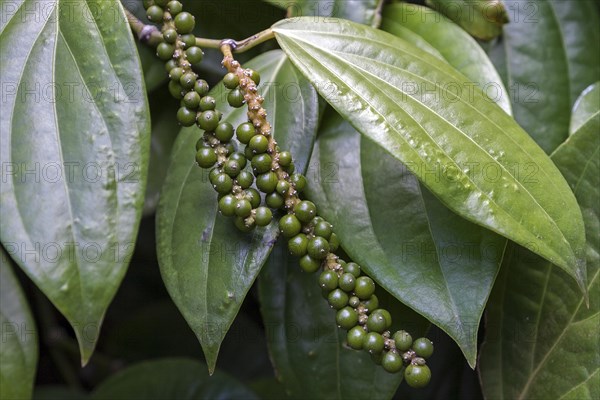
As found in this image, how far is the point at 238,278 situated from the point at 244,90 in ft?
0.52

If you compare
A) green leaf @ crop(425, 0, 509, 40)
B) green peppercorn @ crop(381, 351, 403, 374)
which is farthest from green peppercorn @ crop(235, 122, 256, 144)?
green leaf @ crop(425, 0, 509, 40)

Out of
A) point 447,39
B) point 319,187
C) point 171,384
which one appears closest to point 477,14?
point 447,39

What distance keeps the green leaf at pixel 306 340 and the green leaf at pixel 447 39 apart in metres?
0.24

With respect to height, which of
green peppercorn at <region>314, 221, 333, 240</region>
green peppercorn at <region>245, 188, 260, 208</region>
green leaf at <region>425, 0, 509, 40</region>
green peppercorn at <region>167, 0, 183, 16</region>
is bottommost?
green peppercorn at <region>314, 221, 333, 240</region>

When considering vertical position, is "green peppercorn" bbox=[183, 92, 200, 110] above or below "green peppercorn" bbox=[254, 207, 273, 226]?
above

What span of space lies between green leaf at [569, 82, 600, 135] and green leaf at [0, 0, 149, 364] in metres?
0.44

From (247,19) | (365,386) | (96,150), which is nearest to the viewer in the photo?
(96,150)

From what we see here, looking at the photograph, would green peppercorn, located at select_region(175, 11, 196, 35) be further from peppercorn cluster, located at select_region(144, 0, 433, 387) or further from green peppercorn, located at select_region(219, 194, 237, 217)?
green peppercorn, located at select_region(219, 194, 237, 217)

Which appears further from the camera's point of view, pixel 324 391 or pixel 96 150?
pixel 324 391

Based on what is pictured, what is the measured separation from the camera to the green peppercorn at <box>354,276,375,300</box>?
1.91ft

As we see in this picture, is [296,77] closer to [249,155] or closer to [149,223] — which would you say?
[249,155]

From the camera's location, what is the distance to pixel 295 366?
75 centimetres

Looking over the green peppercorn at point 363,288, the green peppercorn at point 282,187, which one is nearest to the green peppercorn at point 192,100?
the green peppercorn at point 282,187

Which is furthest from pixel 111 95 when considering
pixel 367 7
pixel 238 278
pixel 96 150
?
pixel 367 7
